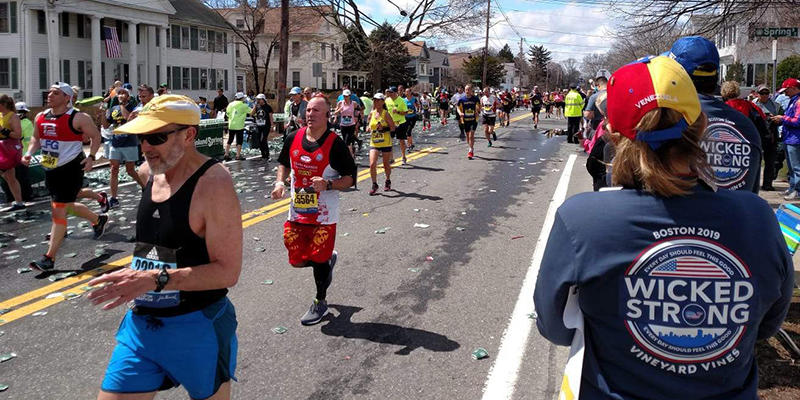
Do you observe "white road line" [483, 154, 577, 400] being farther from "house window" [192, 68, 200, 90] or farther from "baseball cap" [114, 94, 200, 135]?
"house window" [192, 68, 200, 90]

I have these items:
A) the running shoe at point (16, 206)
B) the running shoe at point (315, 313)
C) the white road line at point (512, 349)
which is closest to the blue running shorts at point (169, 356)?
the white road line at point (512, 349)

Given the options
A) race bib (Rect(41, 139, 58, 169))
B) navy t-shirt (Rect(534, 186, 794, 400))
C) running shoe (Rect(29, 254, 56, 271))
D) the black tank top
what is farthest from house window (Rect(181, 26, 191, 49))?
navy t-shirt (Rect(534, 186, 794, 400))

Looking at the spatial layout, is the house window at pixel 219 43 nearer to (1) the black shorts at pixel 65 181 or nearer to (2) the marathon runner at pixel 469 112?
(2) the marathon runner at pixel 469 112

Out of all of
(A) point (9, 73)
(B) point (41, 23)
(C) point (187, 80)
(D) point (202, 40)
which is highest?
(D) point (202, 40)

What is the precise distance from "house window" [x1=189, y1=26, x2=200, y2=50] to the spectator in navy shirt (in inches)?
2001

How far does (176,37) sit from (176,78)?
2924 mm

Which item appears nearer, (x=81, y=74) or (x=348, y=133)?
(x=348, y=133)

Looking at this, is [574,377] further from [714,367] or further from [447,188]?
[447,188]

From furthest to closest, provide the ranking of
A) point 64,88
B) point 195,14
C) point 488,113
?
point 195,14 < point 488,113 < point 64,88

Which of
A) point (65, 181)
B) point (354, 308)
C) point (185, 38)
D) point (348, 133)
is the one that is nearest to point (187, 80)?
point (185, 38)

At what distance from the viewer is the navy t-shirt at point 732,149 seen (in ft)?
12.0

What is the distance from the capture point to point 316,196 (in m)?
5.68

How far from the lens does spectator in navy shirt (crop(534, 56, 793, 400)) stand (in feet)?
5.74

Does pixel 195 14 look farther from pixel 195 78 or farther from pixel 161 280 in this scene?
pixel 161 280
